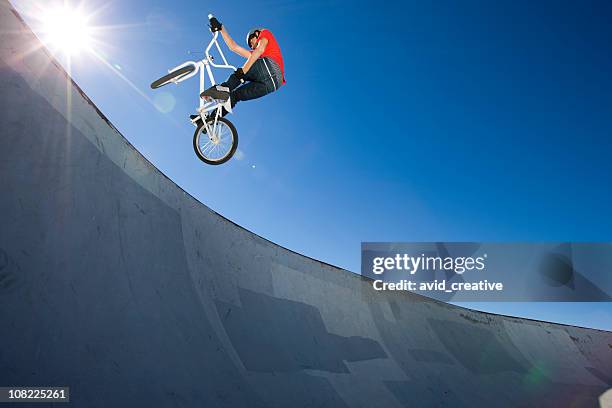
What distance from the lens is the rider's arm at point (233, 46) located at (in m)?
4.60

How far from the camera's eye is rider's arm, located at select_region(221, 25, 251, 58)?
4.60 metres

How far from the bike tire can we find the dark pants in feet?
1.61

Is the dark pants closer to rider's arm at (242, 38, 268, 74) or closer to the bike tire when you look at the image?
rider's arm at (242, 38, 268, 74)

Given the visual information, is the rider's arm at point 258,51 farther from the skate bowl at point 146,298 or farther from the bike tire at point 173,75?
the skate bowl at point 146,298

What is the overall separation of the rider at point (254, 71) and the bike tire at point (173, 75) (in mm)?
414

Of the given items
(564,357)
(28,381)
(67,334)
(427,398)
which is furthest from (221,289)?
(564,357)

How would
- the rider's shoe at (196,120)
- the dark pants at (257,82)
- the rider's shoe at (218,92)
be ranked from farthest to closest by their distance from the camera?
the rider's shoe at (196,120) < the rider's shoe at (218,92) < the dark pants at (257,82)

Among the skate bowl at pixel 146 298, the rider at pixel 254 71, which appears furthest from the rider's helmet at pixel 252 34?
the skate bowl at pixel 146 298

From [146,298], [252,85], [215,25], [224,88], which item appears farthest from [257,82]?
[146,298]

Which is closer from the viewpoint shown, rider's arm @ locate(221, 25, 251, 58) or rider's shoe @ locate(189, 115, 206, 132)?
rider's arm @ locate(221, 25, 251, 58)

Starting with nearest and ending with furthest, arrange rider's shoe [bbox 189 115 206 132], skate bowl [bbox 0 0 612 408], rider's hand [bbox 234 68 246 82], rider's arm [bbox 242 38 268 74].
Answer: skate bowl [bbox 0 0 612 408]
rider's arm [bbox 242 38 268 74]
rider's hand [bbox 234 68 246 82]
rider's shoe [bbox 189 115 206 132]

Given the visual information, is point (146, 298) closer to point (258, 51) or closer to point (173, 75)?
point (173, 75)

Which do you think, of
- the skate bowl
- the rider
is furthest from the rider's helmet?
the skate bowl

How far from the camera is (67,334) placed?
446 centimetres
